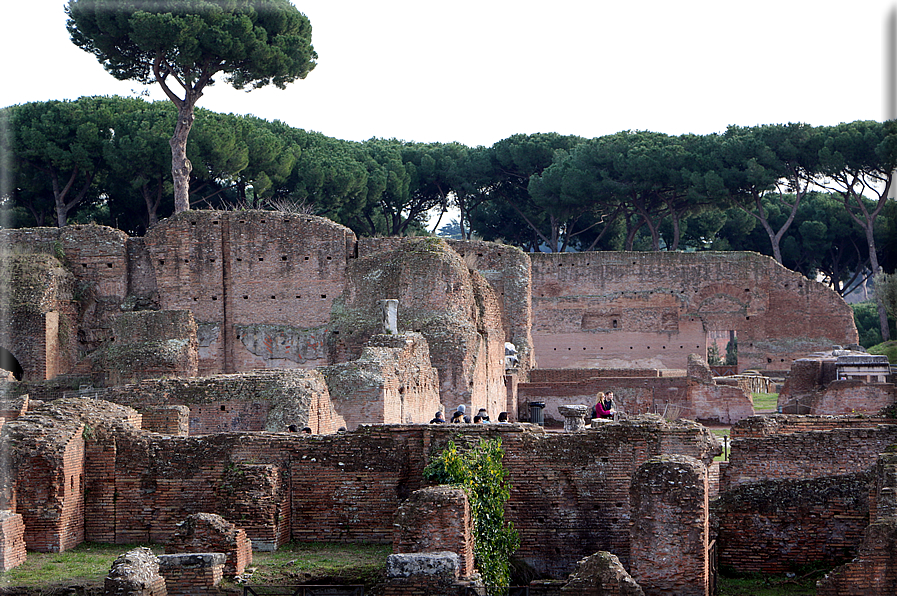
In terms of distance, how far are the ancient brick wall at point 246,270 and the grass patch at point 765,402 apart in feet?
31.4

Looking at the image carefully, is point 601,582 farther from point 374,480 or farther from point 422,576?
point 374,480

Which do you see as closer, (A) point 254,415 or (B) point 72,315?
(A) point 254,415

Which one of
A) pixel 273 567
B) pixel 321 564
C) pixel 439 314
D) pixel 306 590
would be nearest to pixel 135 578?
pixel 306 590

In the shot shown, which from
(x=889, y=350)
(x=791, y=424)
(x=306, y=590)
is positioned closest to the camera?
(x=306, y=590)

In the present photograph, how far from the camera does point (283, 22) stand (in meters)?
31.1

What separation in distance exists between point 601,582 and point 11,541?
572 centimetres

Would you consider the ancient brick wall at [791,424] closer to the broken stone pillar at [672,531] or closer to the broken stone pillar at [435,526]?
the broken stone pillar at [672,531]

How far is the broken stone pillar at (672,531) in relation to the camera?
10.5 metres

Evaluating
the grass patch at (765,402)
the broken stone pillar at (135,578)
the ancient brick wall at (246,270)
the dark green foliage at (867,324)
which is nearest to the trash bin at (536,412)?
the grass patch at (765,402)

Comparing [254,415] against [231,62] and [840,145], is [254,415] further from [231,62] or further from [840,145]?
[840,145]

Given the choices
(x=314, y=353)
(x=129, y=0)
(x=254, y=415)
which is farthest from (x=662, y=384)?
(x=129, y=0)

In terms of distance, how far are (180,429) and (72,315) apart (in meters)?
11.8

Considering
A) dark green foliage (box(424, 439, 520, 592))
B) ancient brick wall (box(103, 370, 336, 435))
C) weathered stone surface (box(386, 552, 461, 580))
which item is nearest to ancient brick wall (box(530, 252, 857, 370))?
ancient brick wall (box(103, 370, 336, 435))

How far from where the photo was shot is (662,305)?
3894 centimetres
